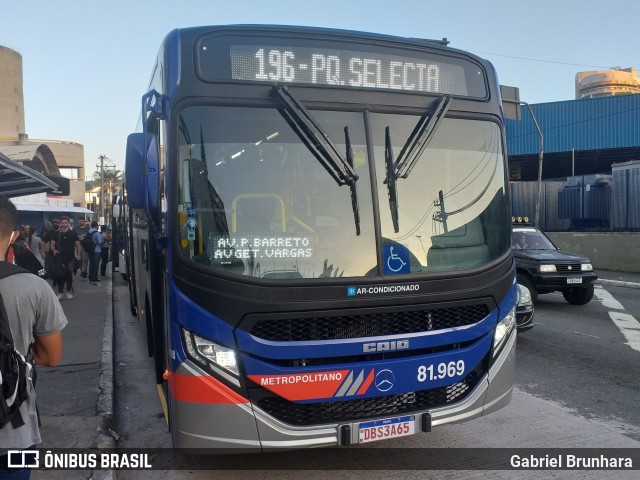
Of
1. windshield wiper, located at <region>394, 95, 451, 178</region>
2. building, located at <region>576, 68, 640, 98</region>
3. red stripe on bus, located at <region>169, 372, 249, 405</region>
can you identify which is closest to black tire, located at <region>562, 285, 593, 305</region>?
windshield wiper, located at <region>394, 95, 451, 178</region>

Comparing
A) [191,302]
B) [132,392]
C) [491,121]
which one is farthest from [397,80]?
[132,392]

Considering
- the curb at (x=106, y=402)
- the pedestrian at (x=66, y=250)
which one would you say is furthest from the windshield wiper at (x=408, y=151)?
the pedestrian at (x=66, y=250)

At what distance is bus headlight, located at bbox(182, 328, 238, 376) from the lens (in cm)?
349

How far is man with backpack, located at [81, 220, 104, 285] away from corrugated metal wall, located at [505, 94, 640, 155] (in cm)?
2868

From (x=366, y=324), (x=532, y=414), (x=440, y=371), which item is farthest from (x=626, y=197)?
(x=366, y=324)

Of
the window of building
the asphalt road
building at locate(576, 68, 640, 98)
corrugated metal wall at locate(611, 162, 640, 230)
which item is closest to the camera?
the asphalt road

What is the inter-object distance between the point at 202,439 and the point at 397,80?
2880mm

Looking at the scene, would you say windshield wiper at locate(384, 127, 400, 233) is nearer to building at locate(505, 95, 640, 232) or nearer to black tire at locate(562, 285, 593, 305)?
black tire at locate(562, 285, 593, 305)

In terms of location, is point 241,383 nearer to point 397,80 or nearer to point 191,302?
point 191,302

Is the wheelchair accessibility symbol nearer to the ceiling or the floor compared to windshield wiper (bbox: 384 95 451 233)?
nearer to the floor

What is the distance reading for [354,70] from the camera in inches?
159

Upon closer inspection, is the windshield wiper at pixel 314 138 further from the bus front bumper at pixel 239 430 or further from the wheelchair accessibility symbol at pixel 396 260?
the bus front bumper at pixel 239 430

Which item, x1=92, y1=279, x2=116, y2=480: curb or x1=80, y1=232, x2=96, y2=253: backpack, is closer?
x1=92, y1=279, x2=116, y2=480: curb

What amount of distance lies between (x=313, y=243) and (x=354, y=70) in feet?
4.40
